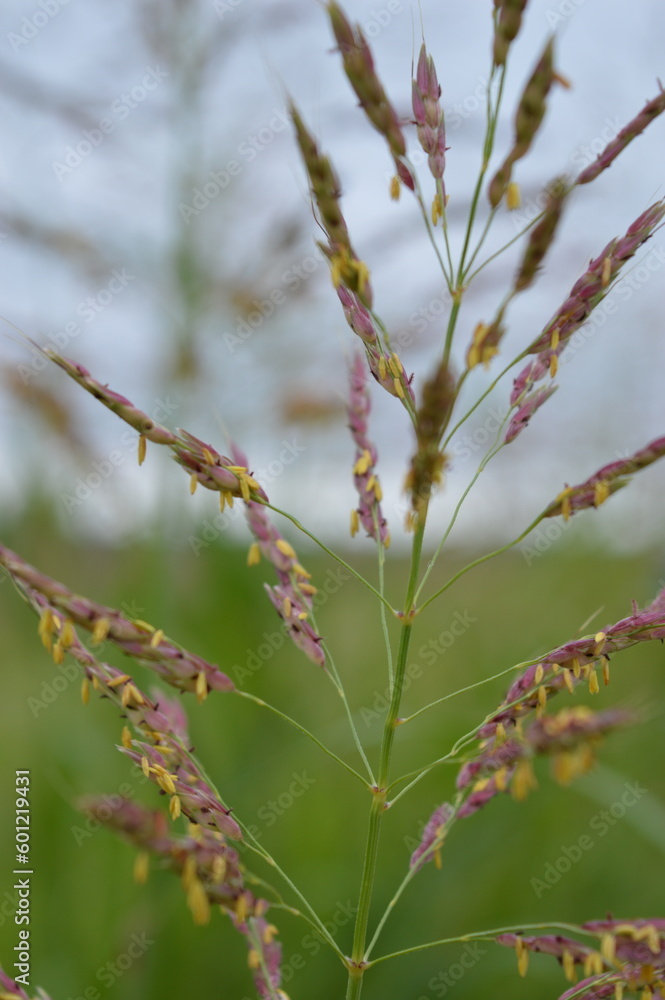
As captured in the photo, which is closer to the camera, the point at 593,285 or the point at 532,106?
the point at 532,106

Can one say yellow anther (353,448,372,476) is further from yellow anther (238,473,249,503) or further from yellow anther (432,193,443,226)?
yellow anther (432,193,443,226)

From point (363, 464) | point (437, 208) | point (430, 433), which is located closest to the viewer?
point (430, 433)

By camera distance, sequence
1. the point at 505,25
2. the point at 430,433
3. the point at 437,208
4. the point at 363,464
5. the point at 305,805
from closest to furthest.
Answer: the point at 430,433, the point at 505,25, the point at 437,208, the point at 363,464, the point at 305,805

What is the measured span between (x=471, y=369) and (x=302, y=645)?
44 centimetres

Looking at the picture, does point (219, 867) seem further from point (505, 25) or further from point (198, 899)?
point (505, 25)

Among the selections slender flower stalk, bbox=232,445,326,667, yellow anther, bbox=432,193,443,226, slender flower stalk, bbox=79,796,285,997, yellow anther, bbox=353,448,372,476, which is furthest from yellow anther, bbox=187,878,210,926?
yellow anther, bbox=432,193,443,226

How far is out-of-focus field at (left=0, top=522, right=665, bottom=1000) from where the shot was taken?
7.43ft

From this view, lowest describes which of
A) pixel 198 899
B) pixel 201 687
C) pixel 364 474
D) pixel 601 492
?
pixel 198 899

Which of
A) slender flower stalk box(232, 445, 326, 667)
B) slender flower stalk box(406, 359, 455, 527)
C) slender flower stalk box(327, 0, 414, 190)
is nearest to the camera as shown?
slender flower stalk box(406, 359, 455, 527)

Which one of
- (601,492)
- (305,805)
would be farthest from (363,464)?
(305,805)

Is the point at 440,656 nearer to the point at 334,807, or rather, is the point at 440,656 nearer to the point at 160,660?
the point at 334,807

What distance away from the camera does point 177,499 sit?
239cm

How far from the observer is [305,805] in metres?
3.06

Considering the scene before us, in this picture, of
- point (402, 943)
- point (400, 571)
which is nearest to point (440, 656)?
point (400, 571)
